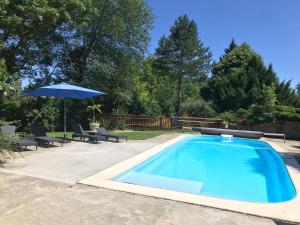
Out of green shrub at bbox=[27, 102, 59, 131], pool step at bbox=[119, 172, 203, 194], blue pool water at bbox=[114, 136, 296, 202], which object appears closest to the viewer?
pool step at bbox=[119, 172, 203, 194]

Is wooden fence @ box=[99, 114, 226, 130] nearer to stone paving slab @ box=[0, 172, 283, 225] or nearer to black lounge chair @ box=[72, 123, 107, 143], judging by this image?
black lounge chair @ box=[72, 123, 107, 143]

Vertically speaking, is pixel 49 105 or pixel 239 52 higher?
pixel 239 52

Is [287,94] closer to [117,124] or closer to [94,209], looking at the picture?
[117,124]

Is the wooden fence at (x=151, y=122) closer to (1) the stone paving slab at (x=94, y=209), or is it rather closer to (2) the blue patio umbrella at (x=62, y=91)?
(2) the blue patio umbrella at (x=62, y=91)

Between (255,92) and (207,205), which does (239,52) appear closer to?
(255,92)

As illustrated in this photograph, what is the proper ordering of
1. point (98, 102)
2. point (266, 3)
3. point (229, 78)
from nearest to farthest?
1. point (266, 3)
2. point (98, 102)
3. point (229, 78)

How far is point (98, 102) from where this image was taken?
21.3 metres

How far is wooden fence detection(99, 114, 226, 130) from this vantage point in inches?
787

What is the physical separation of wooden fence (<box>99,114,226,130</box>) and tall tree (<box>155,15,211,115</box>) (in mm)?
13822

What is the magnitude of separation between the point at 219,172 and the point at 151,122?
11.2 meters

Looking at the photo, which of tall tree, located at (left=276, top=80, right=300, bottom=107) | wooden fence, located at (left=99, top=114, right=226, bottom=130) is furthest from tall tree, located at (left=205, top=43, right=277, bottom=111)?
wooden fence, located at (left=99, top=114, right=226, bottom=130)

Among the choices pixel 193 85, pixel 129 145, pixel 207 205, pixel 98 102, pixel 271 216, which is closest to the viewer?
pixel 271 216

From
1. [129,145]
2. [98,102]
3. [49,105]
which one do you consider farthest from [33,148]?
[98,102]

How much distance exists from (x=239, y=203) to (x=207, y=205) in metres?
0.66
